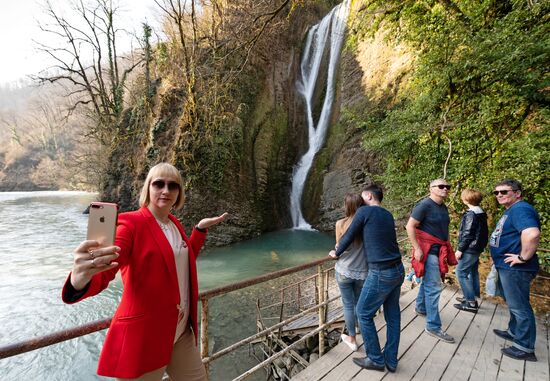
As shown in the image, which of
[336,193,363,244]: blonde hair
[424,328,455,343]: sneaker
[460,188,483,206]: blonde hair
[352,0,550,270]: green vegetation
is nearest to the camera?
[336,193,363,244]: blonde hair

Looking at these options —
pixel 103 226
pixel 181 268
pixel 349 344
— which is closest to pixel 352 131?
pixel 349 344

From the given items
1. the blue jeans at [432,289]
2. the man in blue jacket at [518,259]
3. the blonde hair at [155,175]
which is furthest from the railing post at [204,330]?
the man in blue jacket at [518,259]

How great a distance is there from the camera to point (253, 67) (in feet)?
53.5

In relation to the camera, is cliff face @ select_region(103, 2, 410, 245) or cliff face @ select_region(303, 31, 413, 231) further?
cliff face @ select_region(103, 2, 410, 245)

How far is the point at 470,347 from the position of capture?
315 cm

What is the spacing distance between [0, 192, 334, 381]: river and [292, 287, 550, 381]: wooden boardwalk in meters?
3.63

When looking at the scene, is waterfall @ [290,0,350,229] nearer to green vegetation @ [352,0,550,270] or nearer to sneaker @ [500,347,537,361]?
green vegetation @ [352,0,550,270]

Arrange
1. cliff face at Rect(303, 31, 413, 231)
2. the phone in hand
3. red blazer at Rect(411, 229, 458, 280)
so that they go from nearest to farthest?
the phone in hand
red blazer at Rect(411, 229, 458, 280)
cliff face at Rect(303, 31, 413, 231)

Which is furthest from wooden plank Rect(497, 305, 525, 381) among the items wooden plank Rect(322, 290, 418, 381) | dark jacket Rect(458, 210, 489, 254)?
dark jacket Rect(458, 210, 489, 254)

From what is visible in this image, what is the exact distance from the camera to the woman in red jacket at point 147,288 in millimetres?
1105

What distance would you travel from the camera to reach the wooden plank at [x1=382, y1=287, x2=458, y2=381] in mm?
2684

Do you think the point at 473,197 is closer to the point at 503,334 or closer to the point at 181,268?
the point at 503,334

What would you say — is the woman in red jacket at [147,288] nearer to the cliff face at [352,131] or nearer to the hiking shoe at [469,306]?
the hiking shoe at [469,306]

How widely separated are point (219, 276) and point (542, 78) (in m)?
10.2
